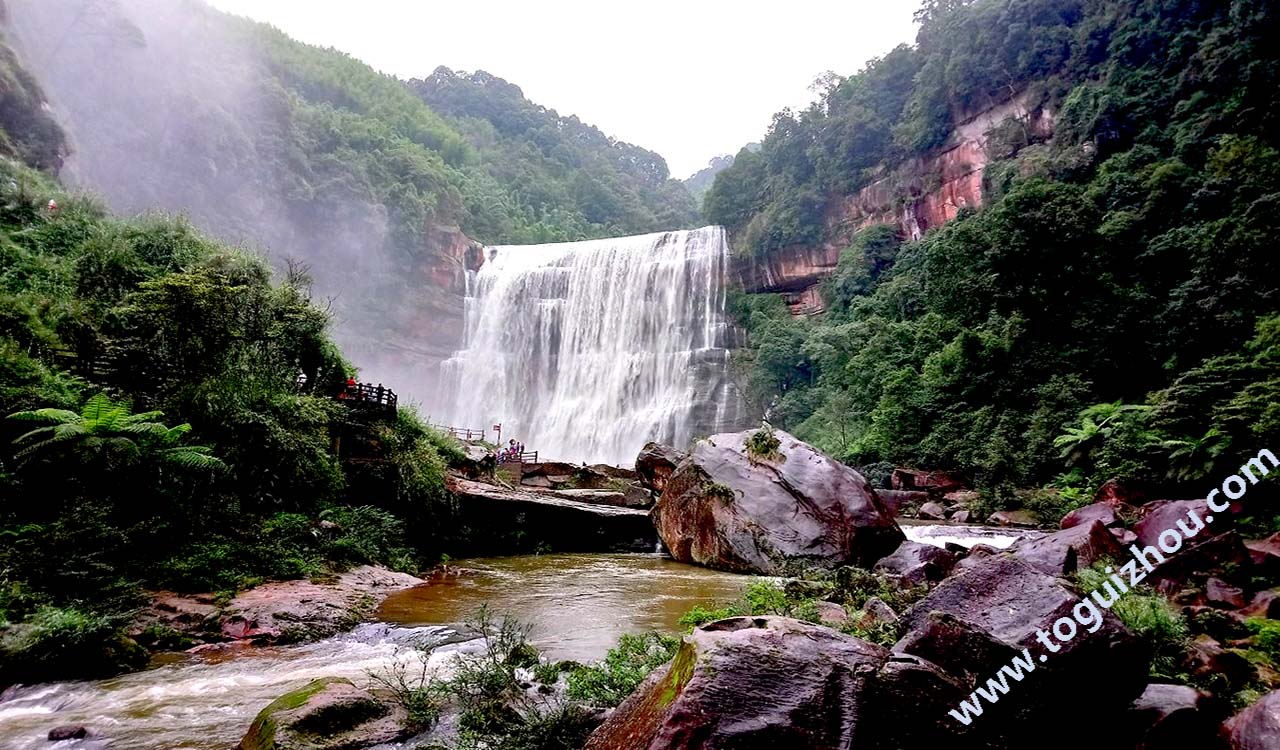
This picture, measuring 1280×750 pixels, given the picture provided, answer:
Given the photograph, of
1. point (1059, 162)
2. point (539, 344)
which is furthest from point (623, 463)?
point (1059, 162)

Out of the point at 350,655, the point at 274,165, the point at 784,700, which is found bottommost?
the point at 350,655

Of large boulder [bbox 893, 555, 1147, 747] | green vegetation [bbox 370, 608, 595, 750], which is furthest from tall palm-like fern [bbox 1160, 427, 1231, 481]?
green vegetation [bbox 370, 608, 595, 750]

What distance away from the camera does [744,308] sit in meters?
41.8

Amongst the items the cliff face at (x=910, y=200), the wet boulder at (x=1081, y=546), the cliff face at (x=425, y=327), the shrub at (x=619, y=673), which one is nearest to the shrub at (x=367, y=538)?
the shrub at (x=619, y=673)

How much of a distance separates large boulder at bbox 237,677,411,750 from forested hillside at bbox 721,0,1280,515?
42.4ft

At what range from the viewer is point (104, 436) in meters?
7.60

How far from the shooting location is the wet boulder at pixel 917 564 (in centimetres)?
745

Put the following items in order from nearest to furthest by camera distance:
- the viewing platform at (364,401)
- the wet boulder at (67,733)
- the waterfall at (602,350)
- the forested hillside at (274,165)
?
the wet boulder at (67,733) → the viewing platform at (364,401) → the forested hillside at (274,165) → the waterfall at (602,350)

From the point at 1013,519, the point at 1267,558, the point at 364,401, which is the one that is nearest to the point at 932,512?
the point at 1013,519

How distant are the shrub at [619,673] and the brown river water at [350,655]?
80cm

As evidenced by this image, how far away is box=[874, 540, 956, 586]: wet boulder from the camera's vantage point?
7.45 meters

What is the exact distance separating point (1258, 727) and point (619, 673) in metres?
3.29

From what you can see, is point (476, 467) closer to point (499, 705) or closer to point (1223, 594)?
point (499, 705)

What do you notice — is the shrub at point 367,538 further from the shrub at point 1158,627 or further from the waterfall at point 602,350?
the waterfall at point 602,350
